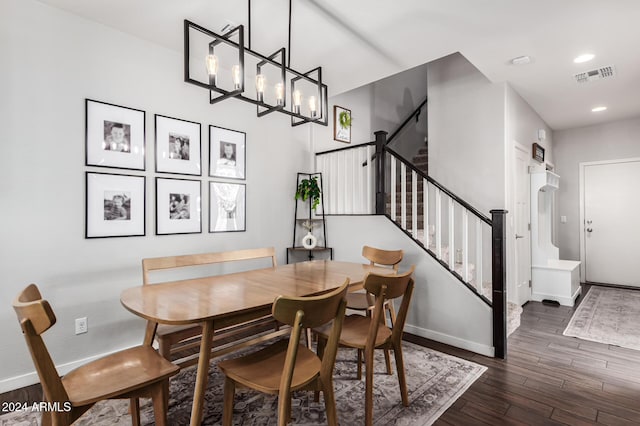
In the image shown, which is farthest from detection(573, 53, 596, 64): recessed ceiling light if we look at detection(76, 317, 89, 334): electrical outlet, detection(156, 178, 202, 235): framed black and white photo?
detection(76, 317, 89, 334): electrical outlet

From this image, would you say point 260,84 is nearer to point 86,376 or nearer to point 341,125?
point 86,376

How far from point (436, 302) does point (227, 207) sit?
7.92ft

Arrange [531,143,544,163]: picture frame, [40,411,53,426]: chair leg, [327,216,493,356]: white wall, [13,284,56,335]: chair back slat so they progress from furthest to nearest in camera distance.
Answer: [531,143,544,163]: picture frame → [327,216,493,356]: white wall → [40,411,53,426]: chair leg → [13,284,56,335]: chair back slat

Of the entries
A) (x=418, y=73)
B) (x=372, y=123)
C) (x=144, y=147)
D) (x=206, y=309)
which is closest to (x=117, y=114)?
(x=144, y=147)

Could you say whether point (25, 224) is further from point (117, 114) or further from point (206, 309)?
point (206, 309)

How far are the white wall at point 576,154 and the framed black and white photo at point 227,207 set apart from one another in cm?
590

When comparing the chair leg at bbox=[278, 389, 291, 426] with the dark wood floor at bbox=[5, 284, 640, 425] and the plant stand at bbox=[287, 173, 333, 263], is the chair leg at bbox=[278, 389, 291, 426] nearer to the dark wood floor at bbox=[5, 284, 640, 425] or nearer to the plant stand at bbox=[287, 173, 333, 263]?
the dark wood floor at bbox=[5, 284, 640, 425]

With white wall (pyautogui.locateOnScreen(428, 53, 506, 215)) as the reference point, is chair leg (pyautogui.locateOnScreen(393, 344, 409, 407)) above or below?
below

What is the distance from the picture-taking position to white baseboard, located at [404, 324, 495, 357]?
2.91 metres

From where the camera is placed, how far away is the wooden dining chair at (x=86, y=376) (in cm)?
117

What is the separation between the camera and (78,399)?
1.31m

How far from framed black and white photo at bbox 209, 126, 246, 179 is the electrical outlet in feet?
5.63

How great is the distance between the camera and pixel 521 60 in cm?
337

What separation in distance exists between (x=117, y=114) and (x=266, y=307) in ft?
7.56
